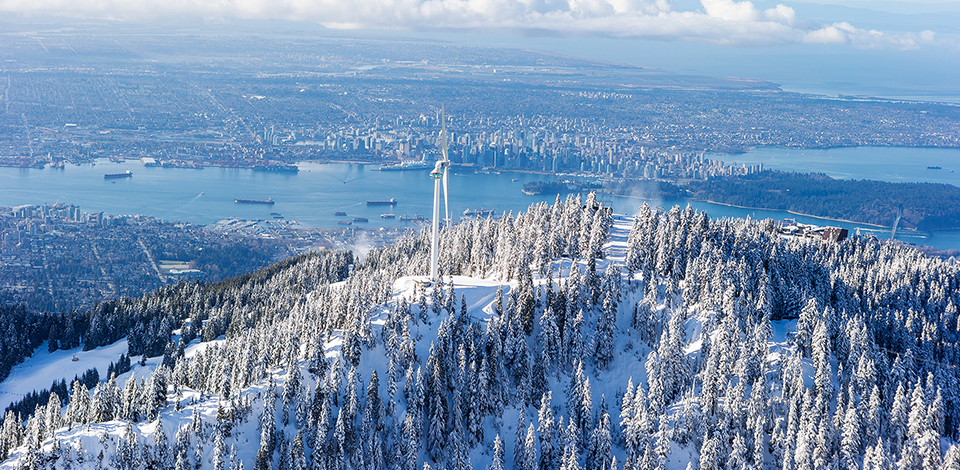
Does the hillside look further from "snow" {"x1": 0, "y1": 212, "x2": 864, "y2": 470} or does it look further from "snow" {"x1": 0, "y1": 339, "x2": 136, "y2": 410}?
"snow" {"x1": 0, "y1": 339, "x2": 136, "y2": 410}

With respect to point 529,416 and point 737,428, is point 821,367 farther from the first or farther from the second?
point 529,416

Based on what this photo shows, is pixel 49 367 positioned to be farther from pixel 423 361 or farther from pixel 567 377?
pixel 567 377

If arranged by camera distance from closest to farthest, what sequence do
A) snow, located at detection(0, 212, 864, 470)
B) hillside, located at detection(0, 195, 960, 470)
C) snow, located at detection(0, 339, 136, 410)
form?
snow, located at detection(0, 212, 864, 470)
hillside, located at detection(0, 195, 960, 470)
snow, located at detection(0, 339, 136, 410)

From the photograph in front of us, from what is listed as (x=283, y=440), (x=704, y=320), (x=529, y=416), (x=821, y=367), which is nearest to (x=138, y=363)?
(x=283, y=440)

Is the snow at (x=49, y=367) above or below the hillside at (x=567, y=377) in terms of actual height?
below

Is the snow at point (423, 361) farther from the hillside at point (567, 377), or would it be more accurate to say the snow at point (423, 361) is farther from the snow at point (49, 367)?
the hillside at point (567, 377)

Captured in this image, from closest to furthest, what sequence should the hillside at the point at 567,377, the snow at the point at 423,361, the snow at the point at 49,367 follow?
the snow at the point at 423,361, the hillside at the point at 567,377, the snow at the point at 49,367

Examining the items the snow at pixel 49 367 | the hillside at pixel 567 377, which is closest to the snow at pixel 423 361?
the snow at pixel 49 367

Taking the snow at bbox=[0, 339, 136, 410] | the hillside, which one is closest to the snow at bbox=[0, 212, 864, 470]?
A: the snow at bbox=[0, 339, 136, 410]
